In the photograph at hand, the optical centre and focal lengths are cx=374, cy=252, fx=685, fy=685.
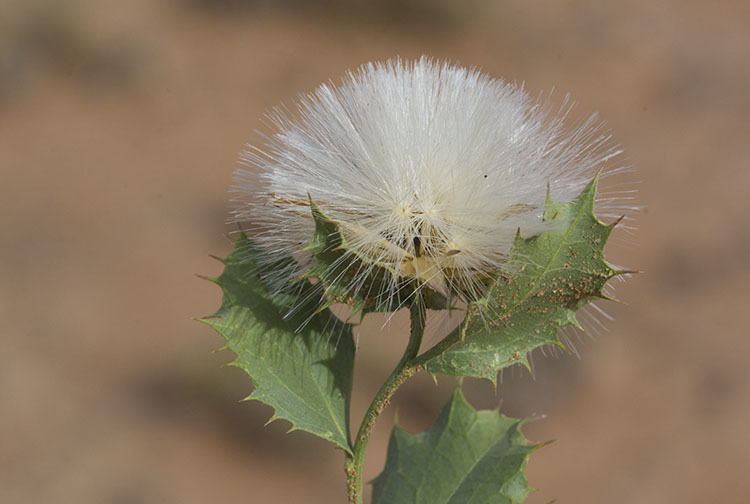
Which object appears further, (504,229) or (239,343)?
(239,343)

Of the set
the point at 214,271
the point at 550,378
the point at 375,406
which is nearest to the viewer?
the point at 375,406

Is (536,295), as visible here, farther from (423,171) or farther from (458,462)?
(458,462)

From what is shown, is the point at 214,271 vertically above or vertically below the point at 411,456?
below

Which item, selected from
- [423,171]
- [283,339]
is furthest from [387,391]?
[423,171]

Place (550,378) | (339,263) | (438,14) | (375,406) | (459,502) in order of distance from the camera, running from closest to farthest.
→ (339,263)
(375,406)
(459,502)
(550,378)
(438,14)

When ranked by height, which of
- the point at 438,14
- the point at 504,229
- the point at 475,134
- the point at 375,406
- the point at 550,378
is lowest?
the point at 550,378

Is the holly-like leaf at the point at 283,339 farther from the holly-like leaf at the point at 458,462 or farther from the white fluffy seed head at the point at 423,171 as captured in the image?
the holly-like leaf at the point at 458,462

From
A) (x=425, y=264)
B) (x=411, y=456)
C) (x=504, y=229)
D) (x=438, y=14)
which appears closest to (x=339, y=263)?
(x=425, y=264)

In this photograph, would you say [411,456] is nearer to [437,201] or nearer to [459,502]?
[459,502]
